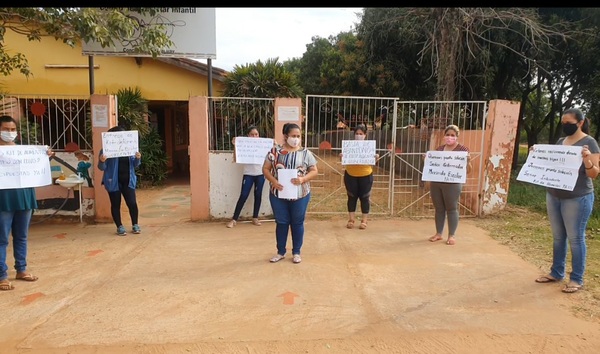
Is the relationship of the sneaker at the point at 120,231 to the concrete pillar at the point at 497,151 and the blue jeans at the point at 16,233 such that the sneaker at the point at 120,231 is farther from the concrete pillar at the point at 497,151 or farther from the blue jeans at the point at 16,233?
the concrete pillar at the point at 497,151


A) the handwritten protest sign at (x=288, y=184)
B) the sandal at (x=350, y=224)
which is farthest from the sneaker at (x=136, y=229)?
the sandal at (x=350, y=224)

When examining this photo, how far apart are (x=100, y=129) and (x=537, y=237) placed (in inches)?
272

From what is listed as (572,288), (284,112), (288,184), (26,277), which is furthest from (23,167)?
(572,288)

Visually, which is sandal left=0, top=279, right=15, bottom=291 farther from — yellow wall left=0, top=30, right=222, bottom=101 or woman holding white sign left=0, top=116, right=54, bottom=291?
yellow wall left=0, top=30, right=222, bottom=101

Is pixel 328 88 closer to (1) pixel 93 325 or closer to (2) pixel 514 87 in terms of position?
(2) pixel 514 87

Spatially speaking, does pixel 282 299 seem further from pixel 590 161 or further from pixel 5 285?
pixel 590 161

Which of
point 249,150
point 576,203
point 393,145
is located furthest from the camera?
point 393,145

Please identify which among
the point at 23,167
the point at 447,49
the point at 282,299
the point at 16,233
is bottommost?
the point at 282,299

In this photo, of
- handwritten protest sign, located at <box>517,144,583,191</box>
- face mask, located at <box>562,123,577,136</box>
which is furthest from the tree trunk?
face mask, located at <box>562,123,577,136</box>

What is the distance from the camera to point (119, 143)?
5.87 metres

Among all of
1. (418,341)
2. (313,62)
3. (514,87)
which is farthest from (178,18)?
(313,62)

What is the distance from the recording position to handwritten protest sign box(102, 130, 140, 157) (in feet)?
19.1

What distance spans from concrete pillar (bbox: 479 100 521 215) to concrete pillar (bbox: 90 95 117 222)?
628cm

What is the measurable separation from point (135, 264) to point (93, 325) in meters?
1.51
